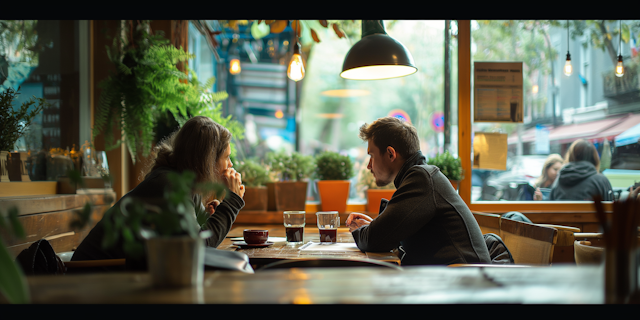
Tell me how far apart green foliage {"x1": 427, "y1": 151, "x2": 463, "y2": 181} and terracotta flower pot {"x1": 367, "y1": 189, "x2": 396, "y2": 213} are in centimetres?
40

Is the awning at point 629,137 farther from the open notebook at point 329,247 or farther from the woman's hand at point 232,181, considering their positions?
the woman's hand at point 232,181

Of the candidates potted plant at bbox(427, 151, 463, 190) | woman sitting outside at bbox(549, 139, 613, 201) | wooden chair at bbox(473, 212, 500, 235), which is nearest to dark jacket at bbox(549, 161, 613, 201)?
woman sitting outside at bbox(549, 139, 613, 201)

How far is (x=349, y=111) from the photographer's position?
10.7 meters

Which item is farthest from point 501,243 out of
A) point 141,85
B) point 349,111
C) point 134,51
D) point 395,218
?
point 349,111

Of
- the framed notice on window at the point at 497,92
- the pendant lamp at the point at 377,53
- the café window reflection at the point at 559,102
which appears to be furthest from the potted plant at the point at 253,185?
the framed notice on window at the point at 497,92

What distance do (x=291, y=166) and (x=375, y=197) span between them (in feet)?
2.38

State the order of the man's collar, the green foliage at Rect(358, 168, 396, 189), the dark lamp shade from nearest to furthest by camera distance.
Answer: the man's collar
the dark lamp shade
the green foliage at Rect(358, 168, 396, 189)

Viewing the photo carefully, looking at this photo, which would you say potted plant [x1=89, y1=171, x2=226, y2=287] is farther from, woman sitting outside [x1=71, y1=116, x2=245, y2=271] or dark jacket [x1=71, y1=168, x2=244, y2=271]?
woman sitting outside [x1=71, y1=116, x2=245, y2=271]

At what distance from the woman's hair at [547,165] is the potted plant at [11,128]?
3.79 m

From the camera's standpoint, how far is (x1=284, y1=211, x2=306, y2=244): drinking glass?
209 cm

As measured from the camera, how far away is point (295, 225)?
2.09m

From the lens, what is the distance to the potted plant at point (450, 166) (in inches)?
131

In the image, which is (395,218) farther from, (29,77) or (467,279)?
(29,77)

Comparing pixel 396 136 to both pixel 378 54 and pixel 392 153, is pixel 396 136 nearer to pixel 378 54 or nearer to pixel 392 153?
pixel 392 153
